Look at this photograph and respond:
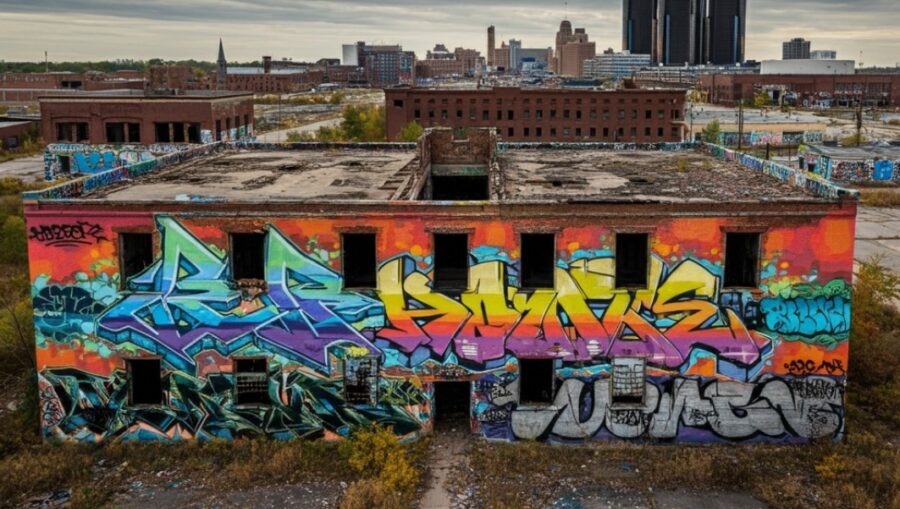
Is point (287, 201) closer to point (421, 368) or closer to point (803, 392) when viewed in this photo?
point (421, 368)

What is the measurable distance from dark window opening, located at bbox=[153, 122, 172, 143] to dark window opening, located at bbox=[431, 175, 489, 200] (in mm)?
36582

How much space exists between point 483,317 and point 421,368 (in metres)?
1.91

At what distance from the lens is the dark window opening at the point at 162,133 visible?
60.2 meters

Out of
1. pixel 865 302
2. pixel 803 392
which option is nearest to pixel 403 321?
pixel 803 392

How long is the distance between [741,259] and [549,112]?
6714 cm

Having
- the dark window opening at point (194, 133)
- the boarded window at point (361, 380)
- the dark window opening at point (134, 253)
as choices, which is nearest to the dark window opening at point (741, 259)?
the boarded window at point (361, 380)

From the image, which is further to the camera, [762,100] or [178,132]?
[762,100]

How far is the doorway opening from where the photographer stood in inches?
799

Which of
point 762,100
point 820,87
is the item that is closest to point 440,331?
point 762,100

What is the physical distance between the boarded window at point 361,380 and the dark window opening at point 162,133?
46154mm

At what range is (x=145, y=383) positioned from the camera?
65.5 ft

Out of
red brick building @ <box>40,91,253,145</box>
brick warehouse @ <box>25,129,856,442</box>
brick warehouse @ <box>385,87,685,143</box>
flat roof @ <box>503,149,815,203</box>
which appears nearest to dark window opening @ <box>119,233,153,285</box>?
brick warehouse @ <box>25,129,856,442</box>

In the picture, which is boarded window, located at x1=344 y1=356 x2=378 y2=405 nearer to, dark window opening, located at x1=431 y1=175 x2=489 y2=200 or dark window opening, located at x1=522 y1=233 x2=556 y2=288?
dark window opening, located at x1=522 y1=233 x2=556 y2=288

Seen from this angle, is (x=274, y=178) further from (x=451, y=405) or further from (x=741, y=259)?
(x=741, y=259)
